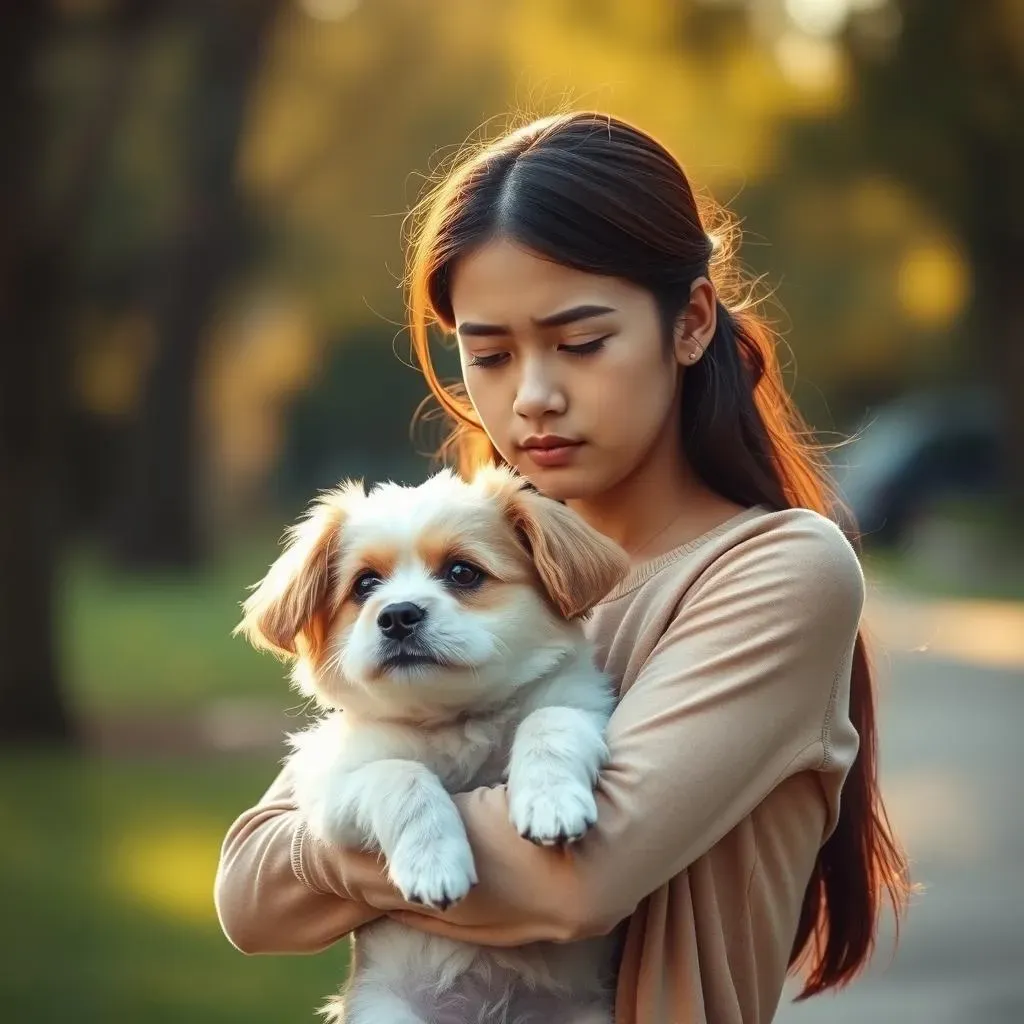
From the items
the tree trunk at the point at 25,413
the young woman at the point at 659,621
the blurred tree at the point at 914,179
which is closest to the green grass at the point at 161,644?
the tree trunk at the point at 25,413

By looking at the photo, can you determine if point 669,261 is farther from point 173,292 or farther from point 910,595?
point 173,292

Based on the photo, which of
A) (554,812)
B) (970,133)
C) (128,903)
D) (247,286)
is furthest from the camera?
(247,286)

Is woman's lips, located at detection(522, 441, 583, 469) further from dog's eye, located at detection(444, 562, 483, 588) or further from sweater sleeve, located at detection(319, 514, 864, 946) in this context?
sweater sleeve, located at detection(319, 514, 864, 946)

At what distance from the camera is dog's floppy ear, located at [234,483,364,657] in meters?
3.24

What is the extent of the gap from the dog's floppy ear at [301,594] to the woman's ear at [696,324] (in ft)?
2.44

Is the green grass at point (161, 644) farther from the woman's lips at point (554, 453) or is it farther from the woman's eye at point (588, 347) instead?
the woman's eye at point (588, 347)

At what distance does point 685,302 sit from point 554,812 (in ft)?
3.93

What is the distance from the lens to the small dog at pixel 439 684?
2.96 metres

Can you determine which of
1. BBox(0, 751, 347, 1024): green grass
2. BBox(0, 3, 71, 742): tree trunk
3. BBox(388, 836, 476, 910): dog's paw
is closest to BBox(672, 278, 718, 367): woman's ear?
BBox(388, 836, 476, 910): dog's paw

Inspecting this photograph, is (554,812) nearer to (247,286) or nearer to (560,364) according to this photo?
(560,364)

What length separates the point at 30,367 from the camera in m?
12.1

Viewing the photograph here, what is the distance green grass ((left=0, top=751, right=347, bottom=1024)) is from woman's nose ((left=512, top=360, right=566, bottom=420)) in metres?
4.68

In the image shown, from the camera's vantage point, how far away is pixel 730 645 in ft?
9.55

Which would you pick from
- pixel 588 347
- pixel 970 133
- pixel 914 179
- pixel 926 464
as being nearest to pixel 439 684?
pixel 588 347
